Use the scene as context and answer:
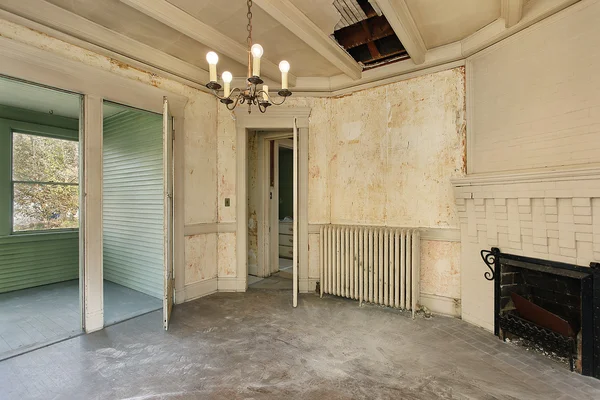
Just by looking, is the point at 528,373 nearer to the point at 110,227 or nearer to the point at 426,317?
the point at 426,317

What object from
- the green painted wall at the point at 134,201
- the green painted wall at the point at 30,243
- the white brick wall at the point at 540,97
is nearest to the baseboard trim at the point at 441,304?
the white brick wall at the point at 540,97

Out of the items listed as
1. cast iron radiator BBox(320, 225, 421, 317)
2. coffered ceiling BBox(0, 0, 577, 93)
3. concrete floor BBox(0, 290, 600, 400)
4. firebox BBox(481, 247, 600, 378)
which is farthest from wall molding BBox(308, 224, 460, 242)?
coffered ceiling BBox(0, 0, 577, 93)

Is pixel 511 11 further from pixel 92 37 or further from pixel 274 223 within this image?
pixel 274 223

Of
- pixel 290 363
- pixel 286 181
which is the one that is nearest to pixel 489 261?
pixel 290 363

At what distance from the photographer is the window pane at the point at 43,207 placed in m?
4.46

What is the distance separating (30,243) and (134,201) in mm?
1872

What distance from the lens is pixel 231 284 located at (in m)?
4.25

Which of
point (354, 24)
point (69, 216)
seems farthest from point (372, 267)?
point (69, 216)

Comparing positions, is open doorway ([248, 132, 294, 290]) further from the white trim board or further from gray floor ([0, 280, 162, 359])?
gray floor ([0, 280, 162, 359])

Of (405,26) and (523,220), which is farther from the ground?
(405,26)

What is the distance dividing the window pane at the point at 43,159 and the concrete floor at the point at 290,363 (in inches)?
126

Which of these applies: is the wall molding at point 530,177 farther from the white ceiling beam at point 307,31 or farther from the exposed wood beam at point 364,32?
the white ceiling beam at point 307,31

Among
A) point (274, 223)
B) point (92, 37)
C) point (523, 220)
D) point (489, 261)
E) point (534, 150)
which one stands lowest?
point (489, 261)

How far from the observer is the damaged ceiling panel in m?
2.67
